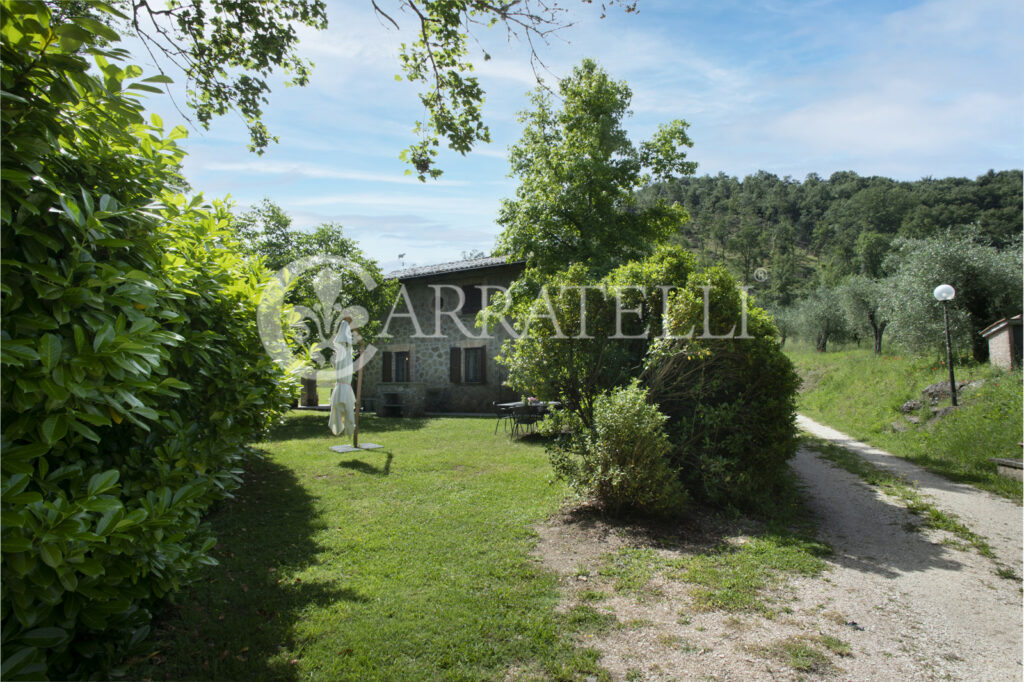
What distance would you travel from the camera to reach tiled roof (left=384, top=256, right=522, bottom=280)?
17188 millimetres

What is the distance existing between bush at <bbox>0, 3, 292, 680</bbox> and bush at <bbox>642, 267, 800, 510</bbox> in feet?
14.5

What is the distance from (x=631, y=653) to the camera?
287cm

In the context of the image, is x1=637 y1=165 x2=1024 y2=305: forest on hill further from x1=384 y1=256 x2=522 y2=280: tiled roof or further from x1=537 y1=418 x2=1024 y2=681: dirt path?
x1=537 y1=418 x2=1024 y2=681: dirt path

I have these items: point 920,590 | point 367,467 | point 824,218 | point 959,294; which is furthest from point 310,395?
point 824,218

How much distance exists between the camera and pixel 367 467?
786 centimetres

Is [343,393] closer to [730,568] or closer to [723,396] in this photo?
[723,396]

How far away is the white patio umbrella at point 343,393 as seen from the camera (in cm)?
894

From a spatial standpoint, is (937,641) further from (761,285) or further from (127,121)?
(761,285)

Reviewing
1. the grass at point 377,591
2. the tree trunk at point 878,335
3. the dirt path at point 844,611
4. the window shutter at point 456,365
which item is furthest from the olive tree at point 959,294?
the window shutter at point 456,365

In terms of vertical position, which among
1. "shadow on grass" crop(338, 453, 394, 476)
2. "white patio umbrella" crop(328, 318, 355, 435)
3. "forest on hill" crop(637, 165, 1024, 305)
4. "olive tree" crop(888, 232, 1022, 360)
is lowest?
"shadow on grass" crop(338, 453, 394, 476)

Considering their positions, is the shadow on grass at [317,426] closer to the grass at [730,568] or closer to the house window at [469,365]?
the house window at [469,365]

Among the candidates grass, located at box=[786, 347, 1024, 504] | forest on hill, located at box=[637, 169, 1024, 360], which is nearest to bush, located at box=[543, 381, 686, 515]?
forest on hill, located at box=[637, 169, 1024, 360]

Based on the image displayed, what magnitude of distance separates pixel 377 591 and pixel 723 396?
13.4ft

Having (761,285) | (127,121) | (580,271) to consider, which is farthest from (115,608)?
(761,285)
